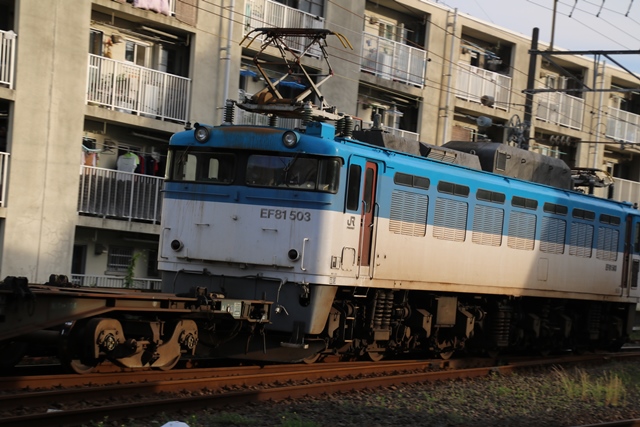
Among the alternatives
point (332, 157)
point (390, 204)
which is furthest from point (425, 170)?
point (332, 157)

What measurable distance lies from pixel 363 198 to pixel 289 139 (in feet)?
4.96

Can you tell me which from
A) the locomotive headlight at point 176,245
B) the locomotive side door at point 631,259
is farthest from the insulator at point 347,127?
the locomotive side door at point 631,259

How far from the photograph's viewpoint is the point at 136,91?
82.7 feet

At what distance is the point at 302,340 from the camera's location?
13812 mm

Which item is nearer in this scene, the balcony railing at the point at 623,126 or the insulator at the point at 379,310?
the insulator at the point at 379,310

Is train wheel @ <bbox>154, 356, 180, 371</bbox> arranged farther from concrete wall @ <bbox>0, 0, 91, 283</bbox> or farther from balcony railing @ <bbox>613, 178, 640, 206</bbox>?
balcony railing @ <bbox>613, 178, 640, 206</bbox>

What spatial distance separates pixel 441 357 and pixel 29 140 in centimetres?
1092

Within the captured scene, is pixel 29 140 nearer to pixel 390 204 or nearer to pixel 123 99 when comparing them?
pixel 123 99

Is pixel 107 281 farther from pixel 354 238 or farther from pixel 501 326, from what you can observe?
pixel 354 238

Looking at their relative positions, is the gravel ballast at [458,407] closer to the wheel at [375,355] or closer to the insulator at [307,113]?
the wheel at [375,355]

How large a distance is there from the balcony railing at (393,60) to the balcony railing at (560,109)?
7.60 meters

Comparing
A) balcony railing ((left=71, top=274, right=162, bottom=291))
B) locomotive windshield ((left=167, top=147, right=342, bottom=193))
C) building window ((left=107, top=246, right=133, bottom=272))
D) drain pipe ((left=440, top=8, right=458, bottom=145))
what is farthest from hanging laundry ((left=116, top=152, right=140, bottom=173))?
drain pipe ((left=440, top=8, right=458, bottom=145))

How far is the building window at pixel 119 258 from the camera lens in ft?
84.5

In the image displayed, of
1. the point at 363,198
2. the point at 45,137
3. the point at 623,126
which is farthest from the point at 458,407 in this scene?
the point at 623,126
